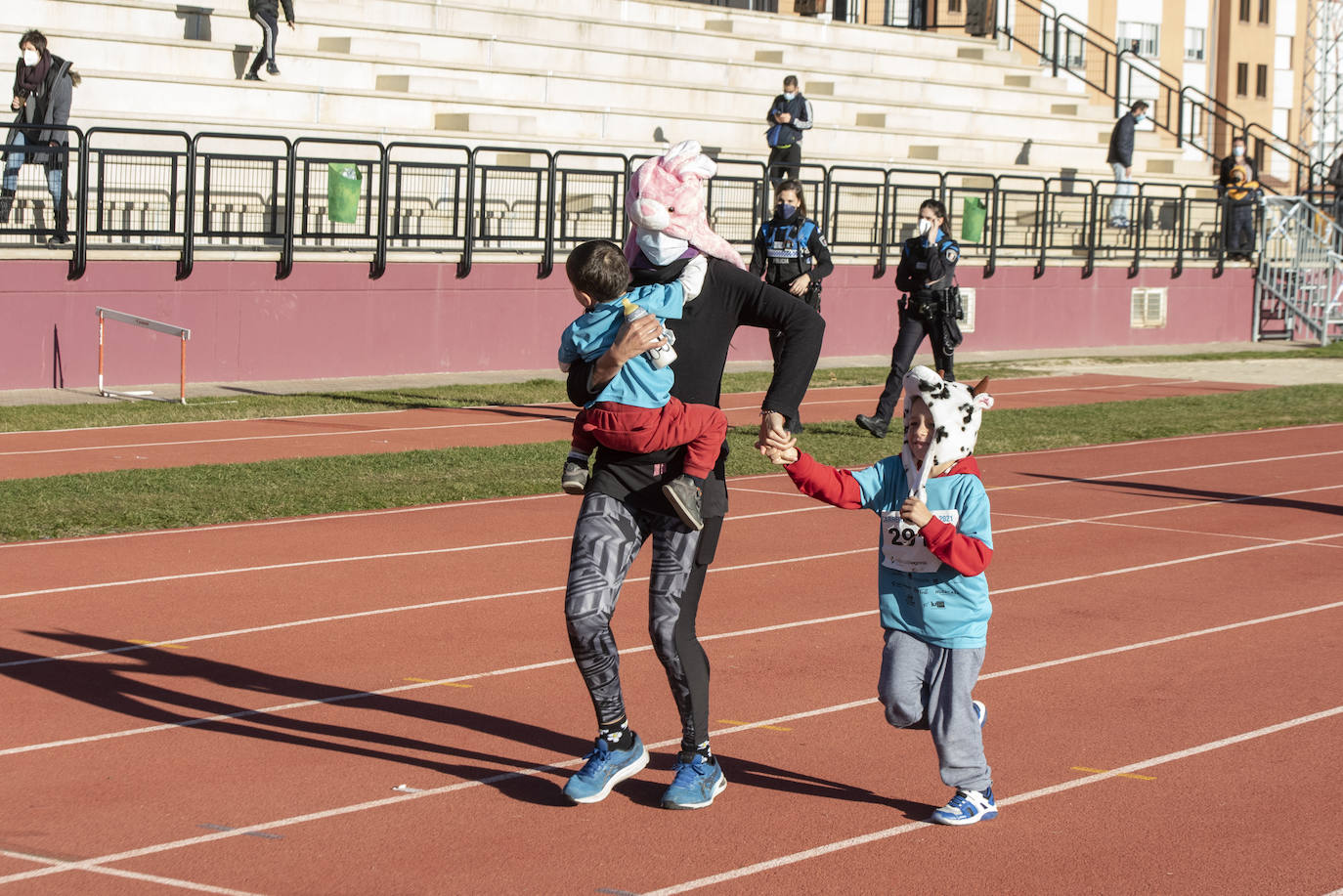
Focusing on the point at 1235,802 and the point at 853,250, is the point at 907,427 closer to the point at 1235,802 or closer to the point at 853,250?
the point at 1235,802

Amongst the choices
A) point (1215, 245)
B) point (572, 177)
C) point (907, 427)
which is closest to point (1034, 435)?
point (572, 177)

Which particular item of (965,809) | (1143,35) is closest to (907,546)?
(965,809)

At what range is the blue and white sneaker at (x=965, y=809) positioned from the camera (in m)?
5.54

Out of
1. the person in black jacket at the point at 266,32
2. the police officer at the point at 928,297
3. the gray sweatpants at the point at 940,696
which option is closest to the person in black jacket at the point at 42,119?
→ the person in black jacket at the point at 266,32

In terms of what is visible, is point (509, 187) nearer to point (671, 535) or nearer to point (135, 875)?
point (671, 535)

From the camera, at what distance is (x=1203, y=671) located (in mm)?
7773

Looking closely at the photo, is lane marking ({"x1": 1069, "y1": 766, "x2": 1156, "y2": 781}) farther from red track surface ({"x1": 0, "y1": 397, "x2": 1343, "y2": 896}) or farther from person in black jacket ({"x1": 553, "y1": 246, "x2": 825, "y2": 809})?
person in black jacket ({"x1": 553, "y1": 246, "x2": 825, "y2": 809})

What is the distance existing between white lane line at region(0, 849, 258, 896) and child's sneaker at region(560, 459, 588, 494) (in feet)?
5.07

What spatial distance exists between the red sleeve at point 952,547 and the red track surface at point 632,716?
0.88 metres

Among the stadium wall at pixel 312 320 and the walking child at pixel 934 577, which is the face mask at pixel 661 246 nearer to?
the walking child at pixel 934 577

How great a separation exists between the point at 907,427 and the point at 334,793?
224cm

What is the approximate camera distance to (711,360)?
570 centimetres

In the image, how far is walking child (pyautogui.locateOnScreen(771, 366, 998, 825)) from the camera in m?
5.38

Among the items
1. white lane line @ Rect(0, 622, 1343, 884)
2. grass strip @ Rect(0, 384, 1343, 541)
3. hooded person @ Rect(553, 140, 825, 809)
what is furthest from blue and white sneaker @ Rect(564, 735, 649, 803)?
grass strip @ Rect(0, 384, 1343, 541)
